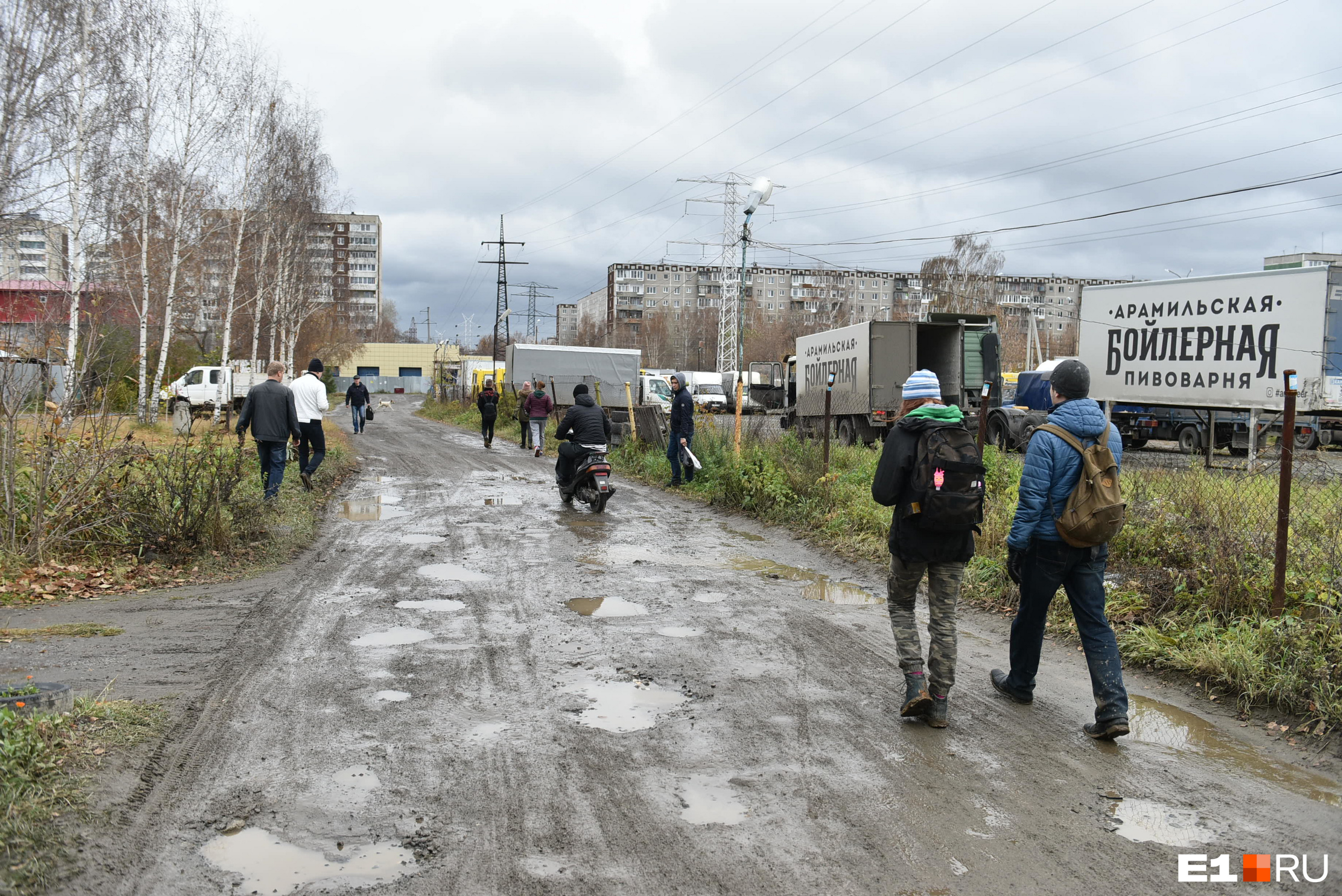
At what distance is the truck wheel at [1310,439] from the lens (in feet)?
54.3

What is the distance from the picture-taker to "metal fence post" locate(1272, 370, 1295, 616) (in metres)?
5.94

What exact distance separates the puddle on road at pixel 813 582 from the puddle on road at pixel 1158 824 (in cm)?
398

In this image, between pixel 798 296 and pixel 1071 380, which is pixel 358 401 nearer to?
pixel 1071 380

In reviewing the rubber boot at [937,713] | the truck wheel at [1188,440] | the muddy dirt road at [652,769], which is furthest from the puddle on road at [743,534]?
the truck wheel at [1188,440]

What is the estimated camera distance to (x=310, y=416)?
13.8m

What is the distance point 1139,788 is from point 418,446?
75.4 ft

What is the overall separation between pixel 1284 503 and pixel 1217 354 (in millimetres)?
15474

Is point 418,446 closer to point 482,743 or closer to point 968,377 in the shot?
point 968,377

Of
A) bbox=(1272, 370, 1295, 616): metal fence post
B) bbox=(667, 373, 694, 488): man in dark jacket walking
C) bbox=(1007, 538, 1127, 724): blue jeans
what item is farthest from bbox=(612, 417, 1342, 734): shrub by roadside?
bbox=(667, 373, 694, 488): man in dark jacket walking

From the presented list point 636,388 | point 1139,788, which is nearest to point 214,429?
point 1139,788

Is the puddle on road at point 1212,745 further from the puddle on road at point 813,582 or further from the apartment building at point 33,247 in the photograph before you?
the apartment building at point 33,247

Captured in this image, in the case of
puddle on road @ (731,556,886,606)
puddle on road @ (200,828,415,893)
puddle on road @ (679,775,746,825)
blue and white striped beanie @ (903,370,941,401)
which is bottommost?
puddle on road @ (731,556,886,606)

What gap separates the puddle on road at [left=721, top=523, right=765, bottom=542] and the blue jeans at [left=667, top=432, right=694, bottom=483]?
389cm

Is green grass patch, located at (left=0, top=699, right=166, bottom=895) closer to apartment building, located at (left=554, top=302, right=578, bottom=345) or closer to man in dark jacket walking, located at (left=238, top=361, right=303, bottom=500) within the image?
man in dark jacket walking, located at (left=238, top=361, right=303, bottom=500)
